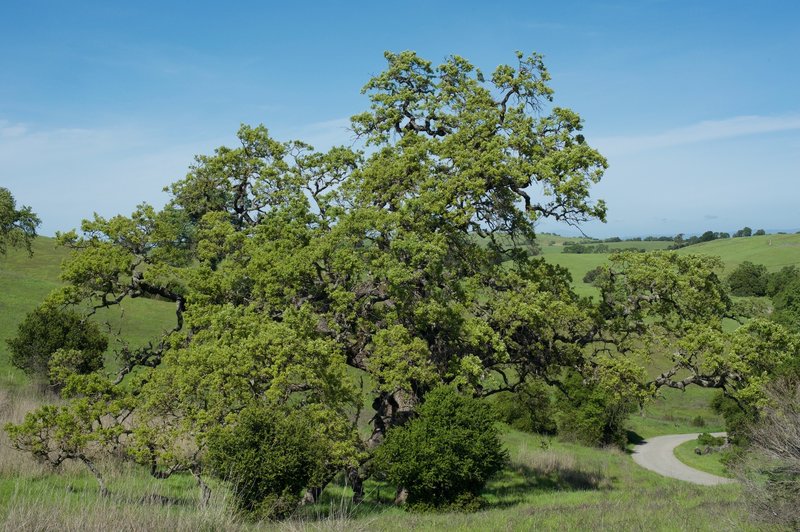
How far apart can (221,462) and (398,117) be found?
16.4m

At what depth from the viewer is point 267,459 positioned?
15.7 meters

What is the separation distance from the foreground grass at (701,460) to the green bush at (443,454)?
2650 centimetres

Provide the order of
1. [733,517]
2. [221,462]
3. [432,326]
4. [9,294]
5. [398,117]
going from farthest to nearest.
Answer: [9,294] < [398,117] < [432,326] < [221,462] < [733,517]

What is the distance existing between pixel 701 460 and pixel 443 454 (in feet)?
105

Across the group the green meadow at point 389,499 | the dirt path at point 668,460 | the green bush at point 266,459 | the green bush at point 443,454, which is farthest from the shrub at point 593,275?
the green bush at point 266,459

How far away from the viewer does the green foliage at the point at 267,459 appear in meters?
15.6

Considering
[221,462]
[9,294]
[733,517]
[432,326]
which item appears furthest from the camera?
[9,294]

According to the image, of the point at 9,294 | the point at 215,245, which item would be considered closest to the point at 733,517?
the point at 215,245

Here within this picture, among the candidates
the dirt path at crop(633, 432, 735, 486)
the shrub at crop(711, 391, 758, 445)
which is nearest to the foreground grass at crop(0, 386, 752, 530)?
the dirt path at crop(633, 432, 735, 486)

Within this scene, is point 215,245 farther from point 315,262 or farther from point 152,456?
point 152,456

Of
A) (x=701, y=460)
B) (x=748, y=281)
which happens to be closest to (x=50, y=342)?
(x=701, y=460)

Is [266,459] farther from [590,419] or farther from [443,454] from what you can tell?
[590,419]

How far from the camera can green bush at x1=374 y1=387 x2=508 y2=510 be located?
18.5m

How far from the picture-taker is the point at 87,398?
713 inches
